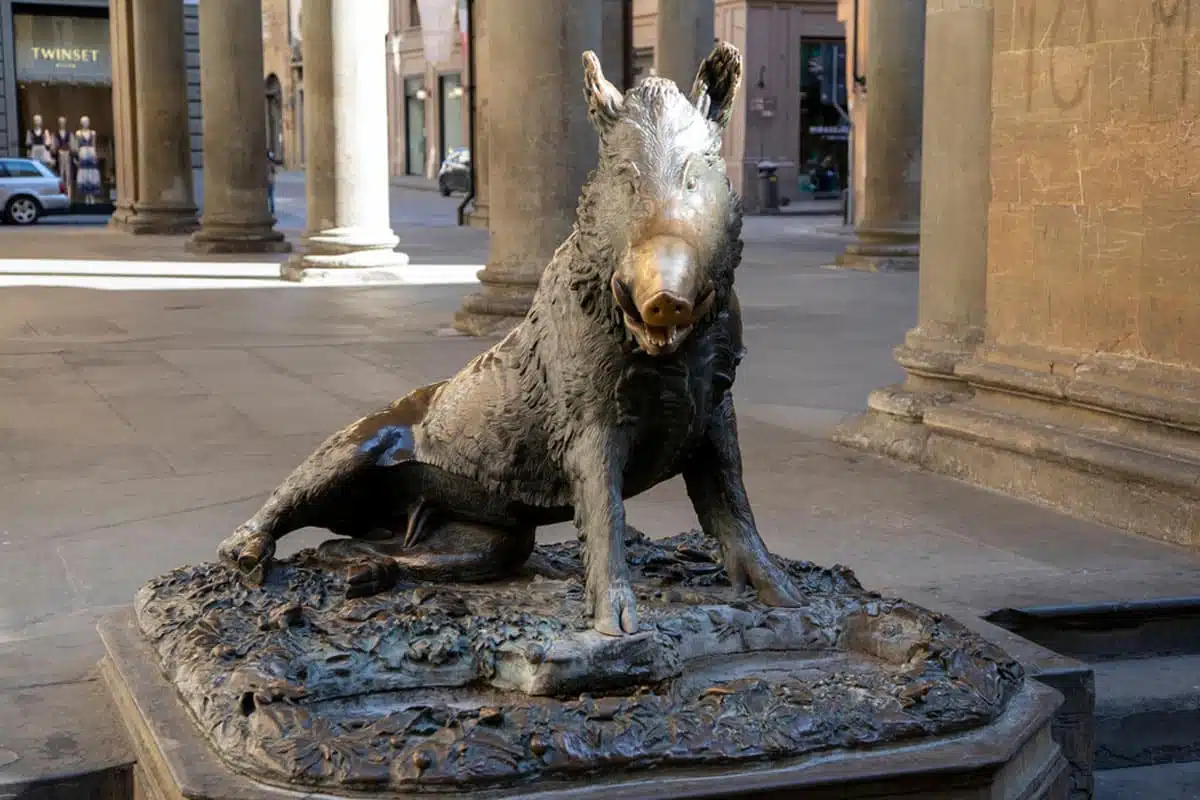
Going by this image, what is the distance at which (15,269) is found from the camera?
1911cm

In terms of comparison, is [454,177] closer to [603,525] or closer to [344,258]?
[344,258]

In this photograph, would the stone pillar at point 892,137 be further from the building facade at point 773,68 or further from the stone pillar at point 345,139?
the building facade at point 773,68

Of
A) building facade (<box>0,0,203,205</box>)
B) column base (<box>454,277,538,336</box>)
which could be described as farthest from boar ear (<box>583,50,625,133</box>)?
building facade (<box>0,0,203,205</box>)

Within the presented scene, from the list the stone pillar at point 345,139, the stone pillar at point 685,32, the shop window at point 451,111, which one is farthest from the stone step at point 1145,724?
the shop window at point 451,111

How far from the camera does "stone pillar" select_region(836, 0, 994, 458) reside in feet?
25.7

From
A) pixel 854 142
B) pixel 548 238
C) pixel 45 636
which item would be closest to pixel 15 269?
pixel 548 238

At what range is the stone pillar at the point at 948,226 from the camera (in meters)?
7.84

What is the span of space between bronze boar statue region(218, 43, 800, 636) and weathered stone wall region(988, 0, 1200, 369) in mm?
3175

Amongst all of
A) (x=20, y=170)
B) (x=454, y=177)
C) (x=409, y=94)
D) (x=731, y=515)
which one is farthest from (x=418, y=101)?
(x=731, y=515)

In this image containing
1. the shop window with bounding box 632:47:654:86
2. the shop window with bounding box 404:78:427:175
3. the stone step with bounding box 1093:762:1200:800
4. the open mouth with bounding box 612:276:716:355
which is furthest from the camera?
the shop window with bounding box 404:78:427:175

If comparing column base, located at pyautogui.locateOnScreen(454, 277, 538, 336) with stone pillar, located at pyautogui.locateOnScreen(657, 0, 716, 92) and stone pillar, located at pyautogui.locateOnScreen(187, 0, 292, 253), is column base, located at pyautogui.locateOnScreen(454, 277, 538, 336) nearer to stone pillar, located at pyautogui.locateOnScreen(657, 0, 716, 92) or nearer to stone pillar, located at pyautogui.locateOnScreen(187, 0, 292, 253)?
stone pillar, located at pyautogui.locateOnScreen(657, 0, 716, 92)

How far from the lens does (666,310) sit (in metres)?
2.96

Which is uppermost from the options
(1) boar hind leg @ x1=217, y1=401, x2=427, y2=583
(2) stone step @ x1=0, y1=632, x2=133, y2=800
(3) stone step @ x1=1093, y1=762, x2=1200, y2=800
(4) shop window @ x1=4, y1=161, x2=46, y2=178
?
(4) shop window @ x1=4, y1=161, x2=46, y2=178

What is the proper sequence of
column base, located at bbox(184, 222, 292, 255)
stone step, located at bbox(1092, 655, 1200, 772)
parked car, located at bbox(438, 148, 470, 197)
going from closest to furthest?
stone step, located at bbox(1092, 655, 1200, 772) → column base, located at bbox(184, 222, 292, 255) → parked car, located at bbox(438, 148, 470, 197)
